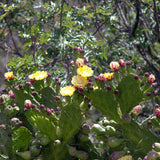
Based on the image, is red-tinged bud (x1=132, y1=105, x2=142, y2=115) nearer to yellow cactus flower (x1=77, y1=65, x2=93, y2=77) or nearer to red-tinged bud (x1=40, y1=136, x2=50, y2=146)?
yellow cactus flower (x1=77, y1=65, x2=93, y2=77)

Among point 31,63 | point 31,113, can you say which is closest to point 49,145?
point 31,113

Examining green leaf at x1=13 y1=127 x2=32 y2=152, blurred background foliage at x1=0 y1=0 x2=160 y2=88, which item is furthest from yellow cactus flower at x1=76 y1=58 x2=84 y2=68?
blurred background foliage at x1=0 y1=0 x2=160 y2=88

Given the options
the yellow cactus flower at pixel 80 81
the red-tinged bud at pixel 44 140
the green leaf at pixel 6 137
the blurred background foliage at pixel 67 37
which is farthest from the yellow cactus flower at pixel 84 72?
the blurred background foliage at pixel 67 37

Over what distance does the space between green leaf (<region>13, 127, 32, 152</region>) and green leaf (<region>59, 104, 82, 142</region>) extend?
22 cm

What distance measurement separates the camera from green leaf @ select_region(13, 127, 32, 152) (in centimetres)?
149

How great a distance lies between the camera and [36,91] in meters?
1.78

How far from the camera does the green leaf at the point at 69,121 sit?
142 cm

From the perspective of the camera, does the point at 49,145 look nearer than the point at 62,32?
Yes

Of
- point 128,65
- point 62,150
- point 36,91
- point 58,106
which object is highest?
point 128,65

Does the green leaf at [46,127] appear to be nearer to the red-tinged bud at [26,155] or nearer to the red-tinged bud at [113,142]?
the red-tinged bud at [26,155]

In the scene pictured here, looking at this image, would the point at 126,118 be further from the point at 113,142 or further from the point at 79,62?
the point at 79,62

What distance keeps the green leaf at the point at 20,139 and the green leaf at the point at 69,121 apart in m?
0.22

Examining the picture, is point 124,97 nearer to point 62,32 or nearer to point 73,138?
point 73,138

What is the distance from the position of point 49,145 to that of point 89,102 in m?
0.35
